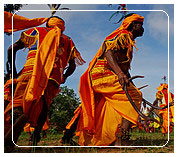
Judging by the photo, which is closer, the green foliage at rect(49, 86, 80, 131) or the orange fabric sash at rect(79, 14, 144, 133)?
the orange fabric sash at rect(79, 14, 144, 133)

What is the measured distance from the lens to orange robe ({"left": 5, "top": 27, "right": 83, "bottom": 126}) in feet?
11.8

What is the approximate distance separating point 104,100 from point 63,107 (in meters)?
1.66

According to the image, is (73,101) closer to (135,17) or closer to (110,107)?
(110,107)

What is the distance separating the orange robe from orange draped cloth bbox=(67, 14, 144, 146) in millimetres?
440

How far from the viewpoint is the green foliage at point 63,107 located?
4980mm

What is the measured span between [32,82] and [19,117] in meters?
0.50

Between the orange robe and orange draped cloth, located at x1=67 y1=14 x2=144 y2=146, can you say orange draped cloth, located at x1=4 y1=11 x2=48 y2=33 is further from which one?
orange draped cloth, located at x1=67 y1=14 x2=144 y2=146

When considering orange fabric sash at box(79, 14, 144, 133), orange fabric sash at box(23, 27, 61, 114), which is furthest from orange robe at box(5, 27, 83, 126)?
orange fabric sash at box(79, 14, 144, 133)

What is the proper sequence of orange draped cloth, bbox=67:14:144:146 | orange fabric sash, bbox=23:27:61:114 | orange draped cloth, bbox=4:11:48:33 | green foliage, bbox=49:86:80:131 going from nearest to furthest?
orange fabric sash, bbox=23:27:61:114, orange draped cloth, bbox=4:11:48:33, orange draped cloth, bbox=67:14:144:146, green foliage, bbox=49:86:80:131

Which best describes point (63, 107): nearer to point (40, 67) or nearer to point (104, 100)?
point (104, 100)

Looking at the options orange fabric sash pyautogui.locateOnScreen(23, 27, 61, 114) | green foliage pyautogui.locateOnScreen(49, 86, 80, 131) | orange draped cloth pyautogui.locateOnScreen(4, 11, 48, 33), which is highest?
orange draped cloth pyautogui.locateOnScreen(4, 11, 48, 33)

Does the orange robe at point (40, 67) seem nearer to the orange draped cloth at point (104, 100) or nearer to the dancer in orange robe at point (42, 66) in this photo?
the dancer in orange robe at point (42, 66)

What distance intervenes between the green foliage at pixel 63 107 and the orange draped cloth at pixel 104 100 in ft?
1.76

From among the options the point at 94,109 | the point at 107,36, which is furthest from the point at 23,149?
the point at 107,36
